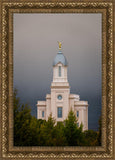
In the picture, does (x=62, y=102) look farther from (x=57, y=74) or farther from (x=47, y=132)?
(x=47, y=132)

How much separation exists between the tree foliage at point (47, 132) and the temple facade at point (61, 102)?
134 mm

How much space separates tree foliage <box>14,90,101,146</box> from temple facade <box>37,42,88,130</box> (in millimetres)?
134

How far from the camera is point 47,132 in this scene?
692 cm

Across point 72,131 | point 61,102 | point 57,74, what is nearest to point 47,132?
point 72,131

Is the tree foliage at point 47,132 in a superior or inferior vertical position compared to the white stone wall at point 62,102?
inferior

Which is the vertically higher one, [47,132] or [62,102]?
[62,102]

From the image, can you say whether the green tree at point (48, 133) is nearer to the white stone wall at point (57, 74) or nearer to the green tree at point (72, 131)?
the green tree at point (72, 131)

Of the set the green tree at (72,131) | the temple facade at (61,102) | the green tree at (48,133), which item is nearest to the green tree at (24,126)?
the green tree at (48,133)

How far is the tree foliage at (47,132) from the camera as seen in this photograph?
21.2ft

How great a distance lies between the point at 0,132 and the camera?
637 centimetres

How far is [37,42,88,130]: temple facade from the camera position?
22.3 ft

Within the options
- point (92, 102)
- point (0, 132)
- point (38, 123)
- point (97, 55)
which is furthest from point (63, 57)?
point (0, 132)

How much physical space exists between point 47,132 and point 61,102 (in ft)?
2.83

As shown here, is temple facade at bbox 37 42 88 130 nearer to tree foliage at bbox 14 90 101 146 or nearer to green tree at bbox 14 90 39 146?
tree foliage at bbox 14 90 101 146
